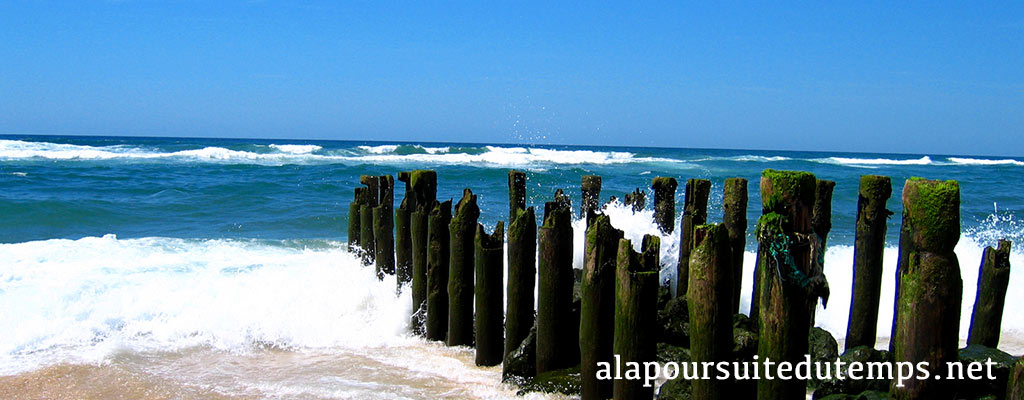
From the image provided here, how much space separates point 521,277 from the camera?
5195 mm

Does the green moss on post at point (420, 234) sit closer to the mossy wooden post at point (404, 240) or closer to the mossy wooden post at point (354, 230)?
the mossy wooden post at point (404, 240)

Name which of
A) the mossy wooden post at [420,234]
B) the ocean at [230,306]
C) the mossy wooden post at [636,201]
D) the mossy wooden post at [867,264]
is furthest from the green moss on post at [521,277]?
the mossy wooden post at [636,201]

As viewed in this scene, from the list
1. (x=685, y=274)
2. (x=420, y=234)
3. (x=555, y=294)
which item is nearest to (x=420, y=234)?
(x=420, y=234)

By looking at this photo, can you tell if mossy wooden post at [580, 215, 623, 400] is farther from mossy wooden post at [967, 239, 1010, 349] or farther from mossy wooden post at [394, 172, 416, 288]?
mossy wooden post at [967, 239, 1010, 349]

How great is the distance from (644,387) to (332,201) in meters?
15.5

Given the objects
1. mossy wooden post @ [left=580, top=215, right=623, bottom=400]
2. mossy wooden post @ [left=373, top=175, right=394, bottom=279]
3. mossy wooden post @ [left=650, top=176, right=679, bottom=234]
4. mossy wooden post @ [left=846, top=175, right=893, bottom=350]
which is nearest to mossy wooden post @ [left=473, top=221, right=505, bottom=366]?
mossy wooden post @ [left=580, top=215, right=623, bottom=400]

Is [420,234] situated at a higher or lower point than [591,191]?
lower

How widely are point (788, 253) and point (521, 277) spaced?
222cm

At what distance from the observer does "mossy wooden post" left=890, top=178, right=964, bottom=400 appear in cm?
328

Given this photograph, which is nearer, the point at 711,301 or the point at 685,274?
the point at 711,301

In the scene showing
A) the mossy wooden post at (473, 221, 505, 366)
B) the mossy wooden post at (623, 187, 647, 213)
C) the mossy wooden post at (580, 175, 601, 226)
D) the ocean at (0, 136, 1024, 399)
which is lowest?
the ocean at (0, 136, 1024, 399)

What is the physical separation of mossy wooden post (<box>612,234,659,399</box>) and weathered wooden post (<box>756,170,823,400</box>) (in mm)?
737

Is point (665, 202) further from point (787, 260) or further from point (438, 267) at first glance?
point (787, 260)

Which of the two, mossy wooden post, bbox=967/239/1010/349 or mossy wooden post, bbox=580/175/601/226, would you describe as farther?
mossy wooden post, bbox=580/175/601/226
